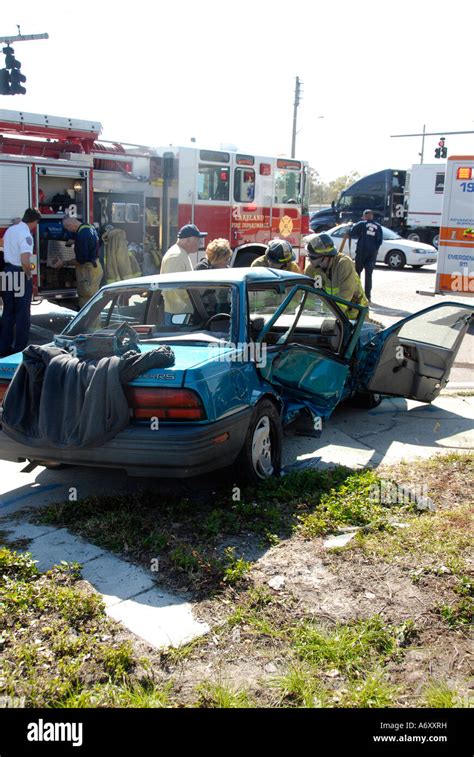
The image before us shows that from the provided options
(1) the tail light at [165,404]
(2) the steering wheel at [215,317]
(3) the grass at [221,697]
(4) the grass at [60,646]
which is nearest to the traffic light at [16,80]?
(2) the steering wheel at [215,317]

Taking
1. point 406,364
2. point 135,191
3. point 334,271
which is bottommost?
point 406,364

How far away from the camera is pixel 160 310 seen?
19.8ft

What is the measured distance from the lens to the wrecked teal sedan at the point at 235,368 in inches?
180

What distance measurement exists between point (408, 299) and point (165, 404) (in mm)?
13411

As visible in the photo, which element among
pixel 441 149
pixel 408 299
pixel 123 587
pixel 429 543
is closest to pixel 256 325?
pixel 429 543

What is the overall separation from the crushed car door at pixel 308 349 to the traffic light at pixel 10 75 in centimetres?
1326

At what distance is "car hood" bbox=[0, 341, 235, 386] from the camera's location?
4.58m

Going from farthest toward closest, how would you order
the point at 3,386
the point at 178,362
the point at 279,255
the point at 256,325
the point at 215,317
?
1. the point at 279,255
2. the point at 215,317
3. the point at 256,325
4. the point at 3,386
5. the point at 178,362

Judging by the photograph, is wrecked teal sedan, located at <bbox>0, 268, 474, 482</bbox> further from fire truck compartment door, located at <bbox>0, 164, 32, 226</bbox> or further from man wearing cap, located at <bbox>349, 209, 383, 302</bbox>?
man wearing cap, located at <bbox>349, 209, 383, 302</bbox>

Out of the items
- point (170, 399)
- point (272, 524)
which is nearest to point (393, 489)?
point (272, 524)

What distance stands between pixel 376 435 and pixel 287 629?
3491 millimetres

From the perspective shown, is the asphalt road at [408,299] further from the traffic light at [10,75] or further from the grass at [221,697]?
the traffic light at [10,75]

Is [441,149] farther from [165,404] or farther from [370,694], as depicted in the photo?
[370,694]
